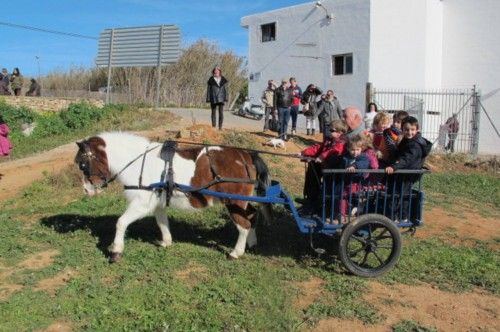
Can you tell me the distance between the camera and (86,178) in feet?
21.1

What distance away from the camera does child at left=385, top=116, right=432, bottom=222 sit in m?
5.95

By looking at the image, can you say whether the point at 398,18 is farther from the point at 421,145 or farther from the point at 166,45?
the point at 421,145

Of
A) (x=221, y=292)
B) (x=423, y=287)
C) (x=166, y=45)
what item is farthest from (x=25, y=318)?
(x=166, y=45)

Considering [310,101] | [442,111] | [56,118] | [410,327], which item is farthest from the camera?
[442,111]

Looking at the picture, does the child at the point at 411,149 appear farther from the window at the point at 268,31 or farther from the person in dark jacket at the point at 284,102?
the window at the point at 268,31

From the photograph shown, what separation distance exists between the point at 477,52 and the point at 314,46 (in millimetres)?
6181

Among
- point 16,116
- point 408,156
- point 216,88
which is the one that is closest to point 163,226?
point 408,156

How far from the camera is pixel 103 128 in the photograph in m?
18.4

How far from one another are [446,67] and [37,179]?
15.7 metres

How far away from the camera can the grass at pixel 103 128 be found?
16875 mm

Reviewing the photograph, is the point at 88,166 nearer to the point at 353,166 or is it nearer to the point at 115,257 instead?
the point at 115,257

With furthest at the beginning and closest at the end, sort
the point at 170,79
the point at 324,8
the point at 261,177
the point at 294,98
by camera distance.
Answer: the point at 170,79 < the point at 324,8 < the point at 294,98 < the point at 261,177

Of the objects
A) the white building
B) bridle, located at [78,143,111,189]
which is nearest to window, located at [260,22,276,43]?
the white building

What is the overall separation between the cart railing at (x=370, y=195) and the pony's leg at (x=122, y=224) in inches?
82.3
